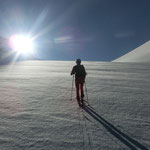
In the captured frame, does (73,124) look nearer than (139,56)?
Yes

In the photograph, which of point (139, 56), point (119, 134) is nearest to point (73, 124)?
point (119, 134)

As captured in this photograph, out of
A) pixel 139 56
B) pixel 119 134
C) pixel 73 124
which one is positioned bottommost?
pixel 119 134

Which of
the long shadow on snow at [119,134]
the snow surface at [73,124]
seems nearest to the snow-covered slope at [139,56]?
the snow surface at [73,124]


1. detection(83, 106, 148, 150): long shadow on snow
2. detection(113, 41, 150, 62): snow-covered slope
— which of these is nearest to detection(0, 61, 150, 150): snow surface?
detection(83, 106, 148, 150): long shadow on snow

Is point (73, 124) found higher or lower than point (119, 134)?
higher

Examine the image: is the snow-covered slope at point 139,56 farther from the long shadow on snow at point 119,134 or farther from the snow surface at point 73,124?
the long shadow on snow at point 119,134

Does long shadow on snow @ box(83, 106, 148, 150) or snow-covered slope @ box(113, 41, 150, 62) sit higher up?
snow-covered slope @ box(113, 41, 150, 62)

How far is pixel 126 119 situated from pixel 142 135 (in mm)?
970

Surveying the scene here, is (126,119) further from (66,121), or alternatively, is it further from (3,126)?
(3,126)

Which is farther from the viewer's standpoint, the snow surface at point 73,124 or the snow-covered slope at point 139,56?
the snow-covered slope at point 139,56

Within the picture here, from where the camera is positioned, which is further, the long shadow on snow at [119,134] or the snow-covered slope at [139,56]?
the snow-covered slope at [139,56]

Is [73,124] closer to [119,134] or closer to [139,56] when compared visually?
[119,134]

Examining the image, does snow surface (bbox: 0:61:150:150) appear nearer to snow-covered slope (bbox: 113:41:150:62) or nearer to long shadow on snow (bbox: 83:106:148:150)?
long shadow on snow (bbox: 83:106:148:150)

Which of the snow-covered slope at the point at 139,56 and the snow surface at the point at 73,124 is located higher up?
the snow-covered slope at the point at 139,56
